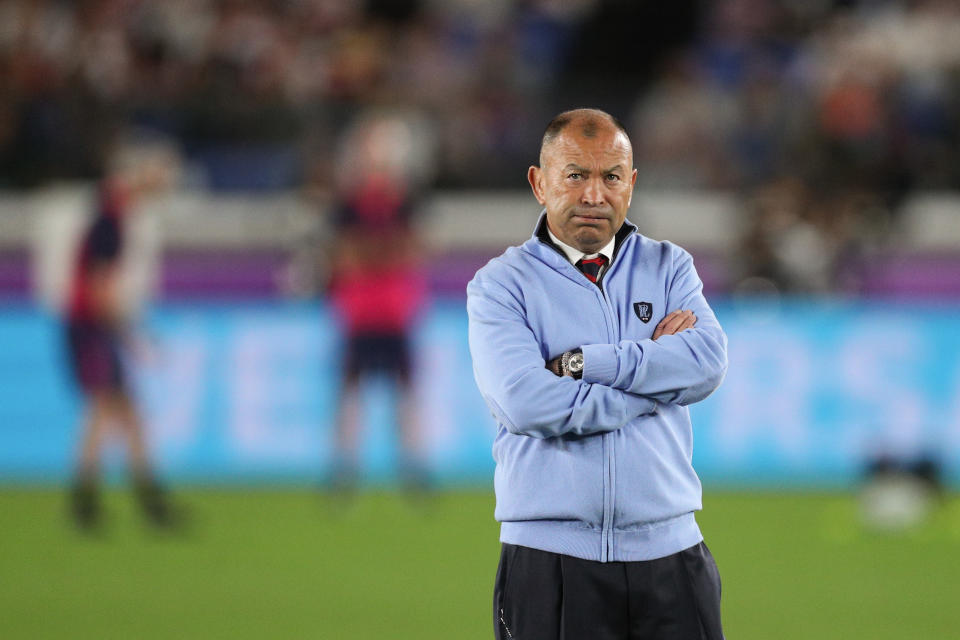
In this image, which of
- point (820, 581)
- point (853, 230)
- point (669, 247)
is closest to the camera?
point (669, 247)

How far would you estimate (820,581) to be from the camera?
7566 millimetres

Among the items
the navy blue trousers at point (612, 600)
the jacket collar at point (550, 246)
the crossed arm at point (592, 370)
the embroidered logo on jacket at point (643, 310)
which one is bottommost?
the navy blue trousers at point (612, 600)

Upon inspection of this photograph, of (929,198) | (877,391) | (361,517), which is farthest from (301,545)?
(929,198)

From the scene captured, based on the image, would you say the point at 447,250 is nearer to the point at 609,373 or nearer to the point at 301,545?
the point at 301,545

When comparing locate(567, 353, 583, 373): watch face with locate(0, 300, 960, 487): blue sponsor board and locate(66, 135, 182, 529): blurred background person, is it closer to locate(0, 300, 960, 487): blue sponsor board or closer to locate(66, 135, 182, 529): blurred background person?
locate(66, 135, 182, 529): blurred background person

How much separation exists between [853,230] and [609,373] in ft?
28.7

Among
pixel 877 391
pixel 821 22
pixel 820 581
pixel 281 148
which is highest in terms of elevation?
pixel 821 22

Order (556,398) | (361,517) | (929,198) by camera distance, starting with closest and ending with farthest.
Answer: (556,398) < (361,517) < (929,198)

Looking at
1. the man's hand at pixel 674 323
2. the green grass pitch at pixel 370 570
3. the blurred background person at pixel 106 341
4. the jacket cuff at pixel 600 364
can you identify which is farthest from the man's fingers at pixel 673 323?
the blurred background person at pixel 106 341

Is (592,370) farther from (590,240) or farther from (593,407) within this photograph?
(590,240)

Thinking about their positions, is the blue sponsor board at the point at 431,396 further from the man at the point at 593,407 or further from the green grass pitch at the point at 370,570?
the man at the point at 593,407

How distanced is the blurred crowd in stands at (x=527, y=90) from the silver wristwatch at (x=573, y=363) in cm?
797

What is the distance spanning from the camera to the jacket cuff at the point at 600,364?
332cm

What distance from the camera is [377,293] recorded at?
9.88m
